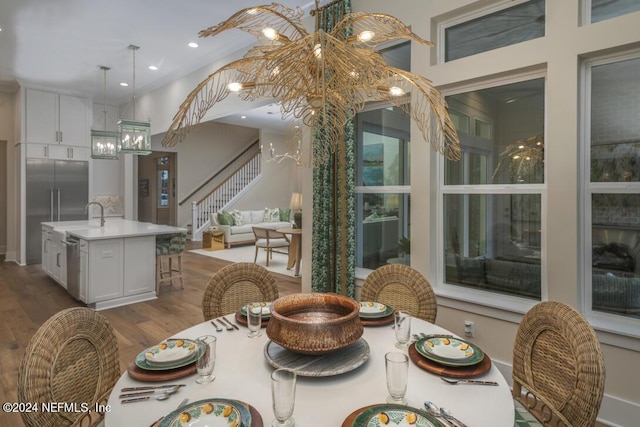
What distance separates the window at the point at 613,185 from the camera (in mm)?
2312

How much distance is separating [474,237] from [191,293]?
4.01 m

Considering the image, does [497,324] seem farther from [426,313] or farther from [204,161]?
[204,161]

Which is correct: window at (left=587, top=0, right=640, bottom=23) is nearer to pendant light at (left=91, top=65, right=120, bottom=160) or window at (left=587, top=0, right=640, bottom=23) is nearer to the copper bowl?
the copper bowl

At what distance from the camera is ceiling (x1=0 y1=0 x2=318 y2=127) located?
13.5 ft

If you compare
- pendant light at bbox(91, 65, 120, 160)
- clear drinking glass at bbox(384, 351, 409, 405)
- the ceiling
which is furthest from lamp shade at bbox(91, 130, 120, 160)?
clear drinking glass at bbox(384, 351, 409, 405)

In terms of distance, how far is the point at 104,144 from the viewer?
18.0 feet

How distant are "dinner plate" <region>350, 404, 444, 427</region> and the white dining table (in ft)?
0.22

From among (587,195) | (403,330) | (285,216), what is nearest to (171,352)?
(403,330)

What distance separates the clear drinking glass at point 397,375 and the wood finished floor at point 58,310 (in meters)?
2.53

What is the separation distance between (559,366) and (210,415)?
1340mm

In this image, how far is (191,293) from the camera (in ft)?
17.3

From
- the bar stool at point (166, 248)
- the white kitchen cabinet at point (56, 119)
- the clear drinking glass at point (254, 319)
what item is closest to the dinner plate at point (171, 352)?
the clear drinking glass at point (254, 319)

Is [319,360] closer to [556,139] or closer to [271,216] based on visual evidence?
[556,139]

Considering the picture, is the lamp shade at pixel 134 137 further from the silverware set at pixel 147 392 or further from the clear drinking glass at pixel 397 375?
the clear drinking glass at pixel 397 375
